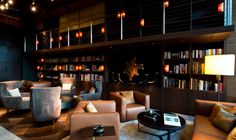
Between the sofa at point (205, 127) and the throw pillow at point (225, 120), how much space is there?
64 millimetres

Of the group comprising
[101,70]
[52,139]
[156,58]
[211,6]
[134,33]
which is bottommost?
[52,139]

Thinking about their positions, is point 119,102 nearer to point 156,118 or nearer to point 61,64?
point 156,118

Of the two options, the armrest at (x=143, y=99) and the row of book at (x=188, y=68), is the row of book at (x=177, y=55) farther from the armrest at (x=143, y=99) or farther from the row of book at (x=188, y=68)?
the armrest at (x=143, y=99)

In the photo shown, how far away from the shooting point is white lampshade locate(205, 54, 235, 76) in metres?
2.91

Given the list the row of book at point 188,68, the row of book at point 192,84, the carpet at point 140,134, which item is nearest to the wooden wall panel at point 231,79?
the row of book at point 192,84

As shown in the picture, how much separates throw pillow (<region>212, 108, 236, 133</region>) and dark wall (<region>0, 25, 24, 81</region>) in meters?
9.94

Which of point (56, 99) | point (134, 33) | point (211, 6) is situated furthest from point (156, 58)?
point (56, 99)

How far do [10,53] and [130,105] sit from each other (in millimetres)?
8274

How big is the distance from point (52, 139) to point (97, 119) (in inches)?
51.8

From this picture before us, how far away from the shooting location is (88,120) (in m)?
2.19

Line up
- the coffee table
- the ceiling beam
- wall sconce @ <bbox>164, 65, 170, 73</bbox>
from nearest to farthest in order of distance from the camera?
the coffee table → wall sconce @ <bbox>164, 65, 170, 73</bbox> → the ceiling beam

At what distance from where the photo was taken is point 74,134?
7.14ft

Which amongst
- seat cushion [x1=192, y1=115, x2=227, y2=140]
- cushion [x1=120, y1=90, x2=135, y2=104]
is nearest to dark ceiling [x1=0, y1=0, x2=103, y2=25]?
cushion [x1=120, y1=90, x2=135, y2=104]

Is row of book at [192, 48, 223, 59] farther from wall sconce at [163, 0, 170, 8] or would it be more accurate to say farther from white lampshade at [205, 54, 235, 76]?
wall sconce at [163, 0, 170, 8]
